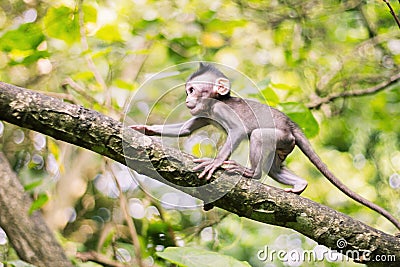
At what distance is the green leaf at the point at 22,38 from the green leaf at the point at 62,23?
0.16 metres

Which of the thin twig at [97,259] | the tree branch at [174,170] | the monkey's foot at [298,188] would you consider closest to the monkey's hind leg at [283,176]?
the monkey's foot at [298,188]

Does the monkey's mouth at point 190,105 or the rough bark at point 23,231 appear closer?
the monkey's mouth at point 190,105

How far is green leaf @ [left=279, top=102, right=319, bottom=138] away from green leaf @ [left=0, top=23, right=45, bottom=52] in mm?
721

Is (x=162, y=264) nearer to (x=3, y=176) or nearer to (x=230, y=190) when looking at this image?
(x=3, y=176)

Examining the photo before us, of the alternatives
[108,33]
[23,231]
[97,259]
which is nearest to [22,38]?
[108,33]

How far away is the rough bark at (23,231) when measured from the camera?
5.89 feet

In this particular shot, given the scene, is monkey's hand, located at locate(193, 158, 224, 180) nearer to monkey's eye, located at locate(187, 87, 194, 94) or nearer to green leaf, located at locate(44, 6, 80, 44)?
monkey's eye, located at locate(187, 87, 194, 94)

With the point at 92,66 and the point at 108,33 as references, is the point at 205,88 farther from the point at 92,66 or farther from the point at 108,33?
the point at 108,33

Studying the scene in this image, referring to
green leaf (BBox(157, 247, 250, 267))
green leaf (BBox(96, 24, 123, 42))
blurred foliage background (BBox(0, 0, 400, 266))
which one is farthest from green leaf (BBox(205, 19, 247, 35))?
green leaf (BBox(157, 247, 250, 267))

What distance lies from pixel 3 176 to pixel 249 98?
0.83 metres

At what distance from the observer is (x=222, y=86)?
1.28 m

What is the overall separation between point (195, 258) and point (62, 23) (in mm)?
1131

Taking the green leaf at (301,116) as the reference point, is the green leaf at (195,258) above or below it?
above

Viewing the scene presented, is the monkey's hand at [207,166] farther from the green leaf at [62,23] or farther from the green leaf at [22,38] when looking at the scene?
the green leaf at [62,23]
